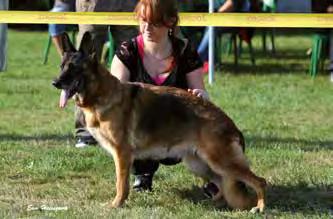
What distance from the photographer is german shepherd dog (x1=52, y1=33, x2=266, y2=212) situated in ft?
15.3

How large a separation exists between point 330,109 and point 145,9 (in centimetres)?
438

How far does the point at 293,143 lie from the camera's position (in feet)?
23.0

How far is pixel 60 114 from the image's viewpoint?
8570 mm

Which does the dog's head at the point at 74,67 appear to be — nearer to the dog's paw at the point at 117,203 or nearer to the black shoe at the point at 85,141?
the dog's paw at the point at 117,203

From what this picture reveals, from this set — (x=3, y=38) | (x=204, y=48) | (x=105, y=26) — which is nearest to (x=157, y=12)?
(x=105, y=26)

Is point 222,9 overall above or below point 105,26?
below

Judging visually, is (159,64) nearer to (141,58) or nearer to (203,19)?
(141,58)

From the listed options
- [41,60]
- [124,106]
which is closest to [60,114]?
[124,106]

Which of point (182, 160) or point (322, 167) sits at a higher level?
point (182, 160)

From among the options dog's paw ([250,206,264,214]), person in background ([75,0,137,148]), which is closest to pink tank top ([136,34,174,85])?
dog's paw ([250,206,264,214])

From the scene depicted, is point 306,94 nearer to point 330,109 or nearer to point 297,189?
point 330,109

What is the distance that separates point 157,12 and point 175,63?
0.47m

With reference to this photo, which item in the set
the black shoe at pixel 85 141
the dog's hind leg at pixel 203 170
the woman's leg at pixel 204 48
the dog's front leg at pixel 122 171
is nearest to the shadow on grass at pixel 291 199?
the dog's hind leg at pixel 203 170

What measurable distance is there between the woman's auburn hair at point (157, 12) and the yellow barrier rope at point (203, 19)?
262 cm
